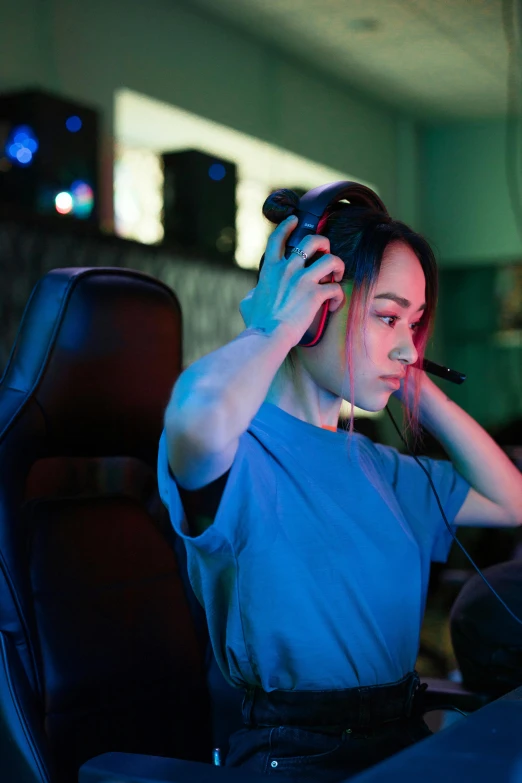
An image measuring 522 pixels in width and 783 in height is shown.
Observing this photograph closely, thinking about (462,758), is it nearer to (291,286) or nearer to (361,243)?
(291,286)

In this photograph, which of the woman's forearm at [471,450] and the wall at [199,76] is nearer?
the woman's forearm at [471,450]

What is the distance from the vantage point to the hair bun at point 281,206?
1.11 meters

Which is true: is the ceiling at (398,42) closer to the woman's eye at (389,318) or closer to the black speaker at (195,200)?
the black speaker at (195,200)

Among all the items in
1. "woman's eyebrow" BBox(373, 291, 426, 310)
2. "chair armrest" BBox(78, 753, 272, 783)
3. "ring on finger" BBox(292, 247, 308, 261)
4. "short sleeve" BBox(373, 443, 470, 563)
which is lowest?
"chair armrest" BBox(78, 753, 272, 783)

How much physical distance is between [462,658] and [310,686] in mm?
384

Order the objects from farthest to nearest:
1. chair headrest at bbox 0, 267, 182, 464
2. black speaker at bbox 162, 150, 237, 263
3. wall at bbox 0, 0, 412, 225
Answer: black speaker at bbox 162, 150, 237, 263 → wall at bbox 0, 0, 412, 225 → chair headrest at bbox 0, 267, 182, 464

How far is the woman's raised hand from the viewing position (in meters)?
1.01

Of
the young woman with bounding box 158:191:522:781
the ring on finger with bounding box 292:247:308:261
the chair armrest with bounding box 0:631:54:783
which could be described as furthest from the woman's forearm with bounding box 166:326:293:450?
the chair armrest with bounding box 0:631:54:783

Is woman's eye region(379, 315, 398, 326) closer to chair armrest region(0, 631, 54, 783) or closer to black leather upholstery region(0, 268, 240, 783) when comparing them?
black leather upholstery region(0, 268, 240, 783)

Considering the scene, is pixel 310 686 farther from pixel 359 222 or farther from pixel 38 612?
pixel 359 222

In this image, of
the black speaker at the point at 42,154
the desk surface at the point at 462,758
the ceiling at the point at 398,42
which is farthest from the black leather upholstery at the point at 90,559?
the ceiling at the point at 398,42

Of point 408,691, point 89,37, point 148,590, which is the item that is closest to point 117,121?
point 89,37

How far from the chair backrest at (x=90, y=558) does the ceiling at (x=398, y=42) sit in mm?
3096

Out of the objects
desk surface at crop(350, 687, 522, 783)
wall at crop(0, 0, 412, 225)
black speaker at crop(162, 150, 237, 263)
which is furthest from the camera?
black speaker at crop(162, 150, 237, 263)
